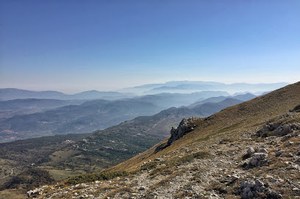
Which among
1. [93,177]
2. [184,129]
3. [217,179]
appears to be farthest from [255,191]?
[184,129]

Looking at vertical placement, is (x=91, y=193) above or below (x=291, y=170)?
below

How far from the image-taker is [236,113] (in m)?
84.5

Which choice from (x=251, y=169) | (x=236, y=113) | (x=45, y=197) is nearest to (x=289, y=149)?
(x=251, y=169)

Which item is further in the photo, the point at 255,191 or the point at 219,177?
the point at 219,177

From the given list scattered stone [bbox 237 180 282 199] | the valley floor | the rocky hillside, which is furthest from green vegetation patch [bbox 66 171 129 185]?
scattered stone [bbox 237 180 282 199]

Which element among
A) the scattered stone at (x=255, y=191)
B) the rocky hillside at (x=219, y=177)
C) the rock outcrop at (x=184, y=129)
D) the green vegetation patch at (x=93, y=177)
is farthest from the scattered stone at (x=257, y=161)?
the rock outcrop at (x=184, y=129)

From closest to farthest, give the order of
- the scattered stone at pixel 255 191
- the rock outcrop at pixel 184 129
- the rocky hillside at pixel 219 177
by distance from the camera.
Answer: the scattered stone at pixel 255 191 → the rocky hillside at pixel 219 177 → the rock outcrop at pixel 184 129

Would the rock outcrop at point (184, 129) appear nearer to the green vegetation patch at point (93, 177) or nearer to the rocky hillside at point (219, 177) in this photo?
the rocky hillside at point (219, 177)

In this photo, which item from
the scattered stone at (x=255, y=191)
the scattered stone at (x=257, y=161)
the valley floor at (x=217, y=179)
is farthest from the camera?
the scattered stone at (x=257, y=161)

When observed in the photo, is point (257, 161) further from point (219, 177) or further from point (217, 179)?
point (217, 179)

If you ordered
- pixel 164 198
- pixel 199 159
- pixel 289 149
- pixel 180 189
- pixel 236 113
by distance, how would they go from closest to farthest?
1. pixel 164 198
2. pixel 180 189
3. pixel 289 149
4. pixel 199 159
5. pixel 236 113

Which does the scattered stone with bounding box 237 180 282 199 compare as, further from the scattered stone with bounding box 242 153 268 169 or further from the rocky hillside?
the scattered stone with bounding box 242 153 268 169

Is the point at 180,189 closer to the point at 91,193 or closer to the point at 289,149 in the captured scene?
Result: the point at 91,193

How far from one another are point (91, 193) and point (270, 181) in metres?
15.0
